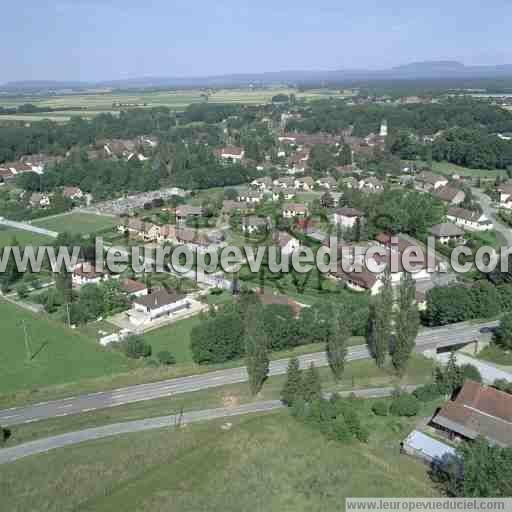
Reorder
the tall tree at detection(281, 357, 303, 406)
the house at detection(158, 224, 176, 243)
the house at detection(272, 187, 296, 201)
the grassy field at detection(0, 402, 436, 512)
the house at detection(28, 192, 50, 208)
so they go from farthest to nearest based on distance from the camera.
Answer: the house at detection(28, 192, 50, 208), the house at detection(272, 187, 296, 201), the house at detection(158, 224, 176, 243), the tall tree at detection(281, 357, 303, 406), the grassy field at detection(0, 402, 436, 512)

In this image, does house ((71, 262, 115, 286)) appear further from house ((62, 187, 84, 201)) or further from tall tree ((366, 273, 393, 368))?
house ((62, 187, 84, 201))

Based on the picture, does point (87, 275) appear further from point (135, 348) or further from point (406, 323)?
point (406, 323)

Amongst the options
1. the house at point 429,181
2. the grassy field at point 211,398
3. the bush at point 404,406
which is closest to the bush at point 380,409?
the bush at point 404,406

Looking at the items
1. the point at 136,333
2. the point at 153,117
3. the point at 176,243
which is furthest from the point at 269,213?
the point at 153,117

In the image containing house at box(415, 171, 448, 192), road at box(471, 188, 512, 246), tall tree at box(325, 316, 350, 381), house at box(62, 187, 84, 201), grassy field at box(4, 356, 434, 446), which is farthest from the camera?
house at box(62, 187, 84, 201)

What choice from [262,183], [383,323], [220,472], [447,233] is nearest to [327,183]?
[262,183]

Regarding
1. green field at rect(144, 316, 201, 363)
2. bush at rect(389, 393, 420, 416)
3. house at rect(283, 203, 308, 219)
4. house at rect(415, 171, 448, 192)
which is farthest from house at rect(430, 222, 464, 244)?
bush at rect(389, 393, 420, 416)
